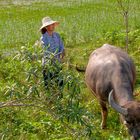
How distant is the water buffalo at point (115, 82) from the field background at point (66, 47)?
12.5 inches

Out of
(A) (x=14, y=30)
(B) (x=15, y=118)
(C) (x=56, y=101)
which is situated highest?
(C) (x=56, y=101)

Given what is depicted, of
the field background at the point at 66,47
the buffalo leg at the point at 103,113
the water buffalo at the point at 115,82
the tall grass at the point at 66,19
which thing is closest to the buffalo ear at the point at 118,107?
the water buffalo at the point at 115,82

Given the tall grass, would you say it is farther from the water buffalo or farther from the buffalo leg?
the buffalo leg

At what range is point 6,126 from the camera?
404cm

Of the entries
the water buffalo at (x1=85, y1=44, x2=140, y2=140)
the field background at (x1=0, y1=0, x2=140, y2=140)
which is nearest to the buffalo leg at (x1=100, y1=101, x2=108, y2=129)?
the water buffalo at (x1=85, y1=44, x2=140, y2=140)

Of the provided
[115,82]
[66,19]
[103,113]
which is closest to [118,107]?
[115,82]

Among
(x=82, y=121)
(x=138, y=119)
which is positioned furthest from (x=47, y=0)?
(x=82, y=121)

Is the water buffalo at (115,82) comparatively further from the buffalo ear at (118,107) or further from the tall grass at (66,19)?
the tall grass at (66,19)

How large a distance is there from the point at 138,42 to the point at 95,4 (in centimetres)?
721

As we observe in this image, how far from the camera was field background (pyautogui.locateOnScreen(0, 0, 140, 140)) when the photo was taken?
3.69m

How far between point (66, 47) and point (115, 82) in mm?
5036

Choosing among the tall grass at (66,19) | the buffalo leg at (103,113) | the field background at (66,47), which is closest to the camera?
the field background at (66,47)

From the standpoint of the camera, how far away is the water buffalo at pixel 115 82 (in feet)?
16.4

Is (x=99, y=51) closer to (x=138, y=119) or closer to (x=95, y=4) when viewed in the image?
(x=138, y=119)
